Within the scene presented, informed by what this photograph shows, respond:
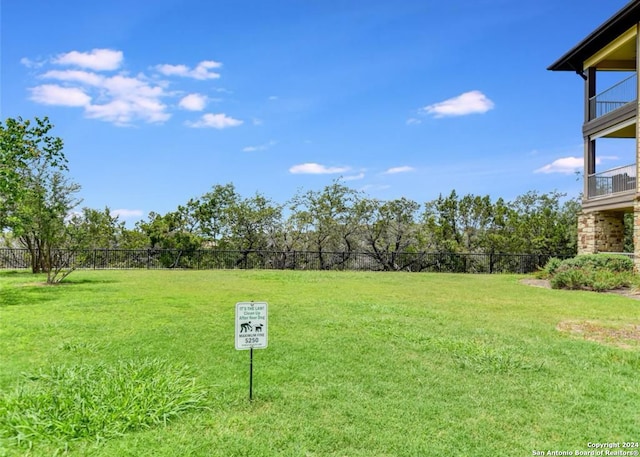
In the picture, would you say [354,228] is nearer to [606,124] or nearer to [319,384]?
[606,124]

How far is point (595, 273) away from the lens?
12.6m

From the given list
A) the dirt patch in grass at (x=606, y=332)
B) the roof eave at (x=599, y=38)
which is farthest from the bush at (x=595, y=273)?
the roof eave at (x=599, y=38)

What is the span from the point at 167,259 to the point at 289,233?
6.53 meters

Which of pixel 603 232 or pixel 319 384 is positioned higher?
pixel 603 232

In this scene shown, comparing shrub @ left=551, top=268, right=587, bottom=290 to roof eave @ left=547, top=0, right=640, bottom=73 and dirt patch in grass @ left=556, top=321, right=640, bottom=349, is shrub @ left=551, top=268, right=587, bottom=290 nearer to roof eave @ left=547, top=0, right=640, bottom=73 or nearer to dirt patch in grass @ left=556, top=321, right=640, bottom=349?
dirt patch in grass @ left=556, top=321, right=640, bottom=349

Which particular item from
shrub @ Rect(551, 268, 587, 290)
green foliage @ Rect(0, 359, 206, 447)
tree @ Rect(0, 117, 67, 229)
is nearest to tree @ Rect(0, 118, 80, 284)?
tree @ Rect(0, 117, 67, 229)

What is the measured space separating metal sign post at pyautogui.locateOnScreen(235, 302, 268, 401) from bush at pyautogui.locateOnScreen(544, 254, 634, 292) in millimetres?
11429

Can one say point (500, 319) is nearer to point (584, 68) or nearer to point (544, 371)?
point (544, 371)

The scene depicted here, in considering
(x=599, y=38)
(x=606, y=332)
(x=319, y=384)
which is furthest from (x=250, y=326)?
(x=599, y=38)

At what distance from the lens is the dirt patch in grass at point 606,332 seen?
234 inches

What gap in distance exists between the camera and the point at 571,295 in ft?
35.9

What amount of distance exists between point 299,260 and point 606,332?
1842 centimetres

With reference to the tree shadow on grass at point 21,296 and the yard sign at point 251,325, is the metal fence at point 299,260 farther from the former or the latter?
the yard sign at point 251,325

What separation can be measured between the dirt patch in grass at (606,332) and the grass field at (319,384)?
3 cm
